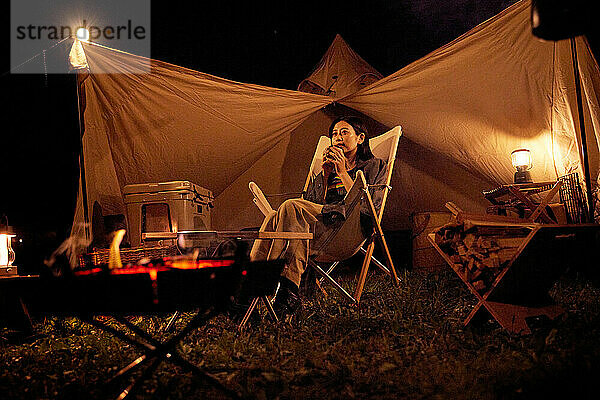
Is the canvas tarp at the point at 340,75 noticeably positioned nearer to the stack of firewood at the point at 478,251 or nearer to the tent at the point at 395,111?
the tent at the point at 395,111

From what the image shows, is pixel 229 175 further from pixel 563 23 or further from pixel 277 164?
pixel 563 23

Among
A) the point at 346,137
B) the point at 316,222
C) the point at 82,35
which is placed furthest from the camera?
the point at 346,137

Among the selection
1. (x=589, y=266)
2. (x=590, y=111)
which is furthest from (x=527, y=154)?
(x=589, y=266)

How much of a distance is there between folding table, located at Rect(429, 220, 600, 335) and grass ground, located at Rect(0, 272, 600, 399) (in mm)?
78

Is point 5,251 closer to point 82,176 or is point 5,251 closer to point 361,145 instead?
point 82,176

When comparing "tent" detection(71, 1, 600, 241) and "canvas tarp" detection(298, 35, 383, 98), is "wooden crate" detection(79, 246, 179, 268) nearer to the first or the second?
"tent" detection(71, 1, 600, 241)

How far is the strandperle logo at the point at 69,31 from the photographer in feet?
10.0

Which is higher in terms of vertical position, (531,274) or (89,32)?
(89,32)

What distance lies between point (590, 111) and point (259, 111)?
89.8 inches

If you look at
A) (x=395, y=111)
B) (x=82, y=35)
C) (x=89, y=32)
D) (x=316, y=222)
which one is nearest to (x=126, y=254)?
(x=316, y=222)

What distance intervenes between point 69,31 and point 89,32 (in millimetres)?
196

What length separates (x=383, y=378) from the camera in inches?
63.5

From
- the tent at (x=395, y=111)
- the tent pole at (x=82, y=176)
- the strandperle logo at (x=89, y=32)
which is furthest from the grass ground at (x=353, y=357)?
the strandperle logo at (x=89, y=32)

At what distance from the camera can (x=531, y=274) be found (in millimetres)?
2012
